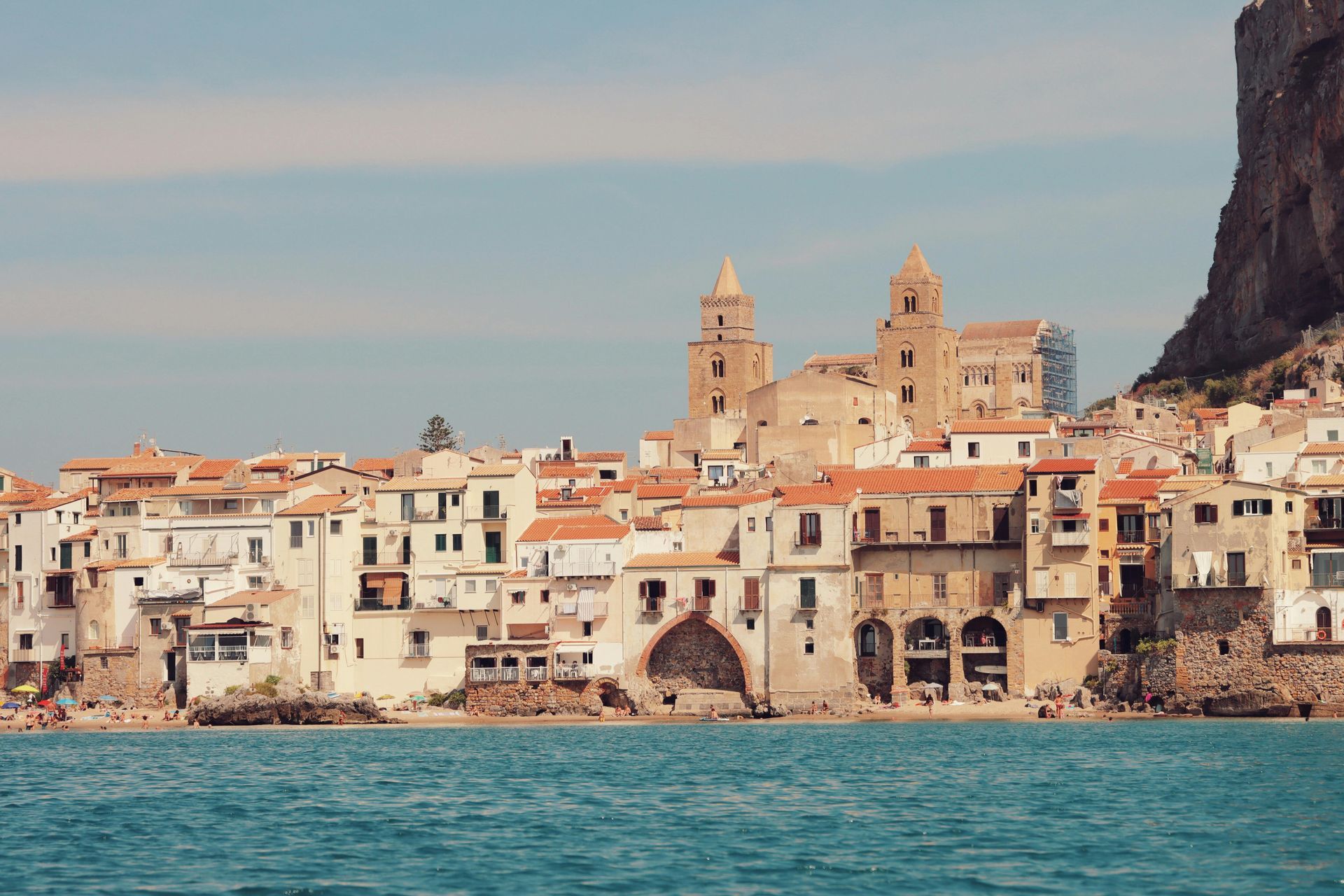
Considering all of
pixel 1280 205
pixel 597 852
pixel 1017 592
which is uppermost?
pixel 1280 205

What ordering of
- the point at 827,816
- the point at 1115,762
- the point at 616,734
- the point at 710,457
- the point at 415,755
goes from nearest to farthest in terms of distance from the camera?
the point at 827,816, the point at 1115,762, the point at 415,755, the point at 616,734, the point at 710,457

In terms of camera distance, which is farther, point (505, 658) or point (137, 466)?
point (137, 466)

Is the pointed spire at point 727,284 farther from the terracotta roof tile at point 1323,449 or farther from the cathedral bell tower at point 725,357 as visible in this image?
the terracotta roof tile at point 1323,449

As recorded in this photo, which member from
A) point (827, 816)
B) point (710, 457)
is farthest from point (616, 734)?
point (710, 457)

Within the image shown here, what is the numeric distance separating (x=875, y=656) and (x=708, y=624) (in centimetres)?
713

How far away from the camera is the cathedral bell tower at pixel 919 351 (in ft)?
495

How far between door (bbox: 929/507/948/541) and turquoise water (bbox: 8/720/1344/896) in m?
9.33

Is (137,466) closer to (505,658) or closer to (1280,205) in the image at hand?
(505,658)

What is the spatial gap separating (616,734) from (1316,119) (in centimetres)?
6345

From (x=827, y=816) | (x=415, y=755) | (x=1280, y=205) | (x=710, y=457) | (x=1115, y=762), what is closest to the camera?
(x=827, y=816)

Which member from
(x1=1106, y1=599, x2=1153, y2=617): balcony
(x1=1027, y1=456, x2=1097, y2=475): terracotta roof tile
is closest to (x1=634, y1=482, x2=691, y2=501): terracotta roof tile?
(x1=1027, y1=456, x2=1097, y2=475): terracotta roof tile

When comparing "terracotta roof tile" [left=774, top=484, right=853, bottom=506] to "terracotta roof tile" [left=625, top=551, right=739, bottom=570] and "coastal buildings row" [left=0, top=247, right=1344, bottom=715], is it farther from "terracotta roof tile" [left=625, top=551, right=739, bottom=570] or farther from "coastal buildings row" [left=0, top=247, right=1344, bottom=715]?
"terracotta roof tile" [left=625, top=551, right=739, bottom=570]

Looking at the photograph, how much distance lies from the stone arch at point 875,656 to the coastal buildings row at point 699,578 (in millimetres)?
102

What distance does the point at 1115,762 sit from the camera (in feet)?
196
